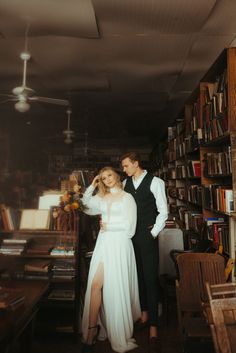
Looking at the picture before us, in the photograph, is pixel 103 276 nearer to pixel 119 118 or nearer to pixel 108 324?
pixel 108 324

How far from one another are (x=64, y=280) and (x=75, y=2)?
2351mm

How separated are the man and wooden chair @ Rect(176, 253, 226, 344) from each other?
39 centimetres

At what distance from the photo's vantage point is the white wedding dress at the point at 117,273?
83.7 inches

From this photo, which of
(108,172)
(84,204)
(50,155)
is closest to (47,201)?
(84,204)

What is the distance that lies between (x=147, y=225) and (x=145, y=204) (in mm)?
179

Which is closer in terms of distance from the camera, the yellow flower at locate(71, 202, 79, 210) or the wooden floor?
the wooden floor

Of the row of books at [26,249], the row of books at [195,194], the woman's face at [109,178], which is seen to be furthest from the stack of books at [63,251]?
the row of books at [195,194]

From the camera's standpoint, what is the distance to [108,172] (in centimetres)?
236

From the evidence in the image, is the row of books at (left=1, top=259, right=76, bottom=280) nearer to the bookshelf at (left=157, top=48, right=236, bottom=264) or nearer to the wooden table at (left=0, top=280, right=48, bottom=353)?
the wooden table at (left=0, top=280, right=48, bottom=353)

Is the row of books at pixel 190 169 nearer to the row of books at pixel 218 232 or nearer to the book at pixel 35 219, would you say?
the row of books at pixel 218 232

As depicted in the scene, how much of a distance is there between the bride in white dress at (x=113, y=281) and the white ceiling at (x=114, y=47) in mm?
1537

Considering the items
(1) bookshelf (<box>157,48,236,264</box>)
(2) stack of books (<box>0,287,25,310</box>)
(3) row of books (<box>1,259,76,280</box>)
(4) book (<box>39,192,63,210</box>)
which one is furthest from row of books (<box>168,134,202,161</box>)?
(2) stack of books (<box>0,287,25,310</box>)

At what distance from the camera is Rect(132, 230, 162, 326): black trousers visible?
2318 millimetres

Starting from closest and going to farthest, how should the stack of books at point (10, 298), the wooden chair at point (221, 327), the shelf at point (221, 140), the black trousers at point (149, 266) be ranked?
the wooden chair at point (221, 327) → the stack of books at point (10, 298) → the black trousers at point (149, 266) → the shelf at point (221, 140)
